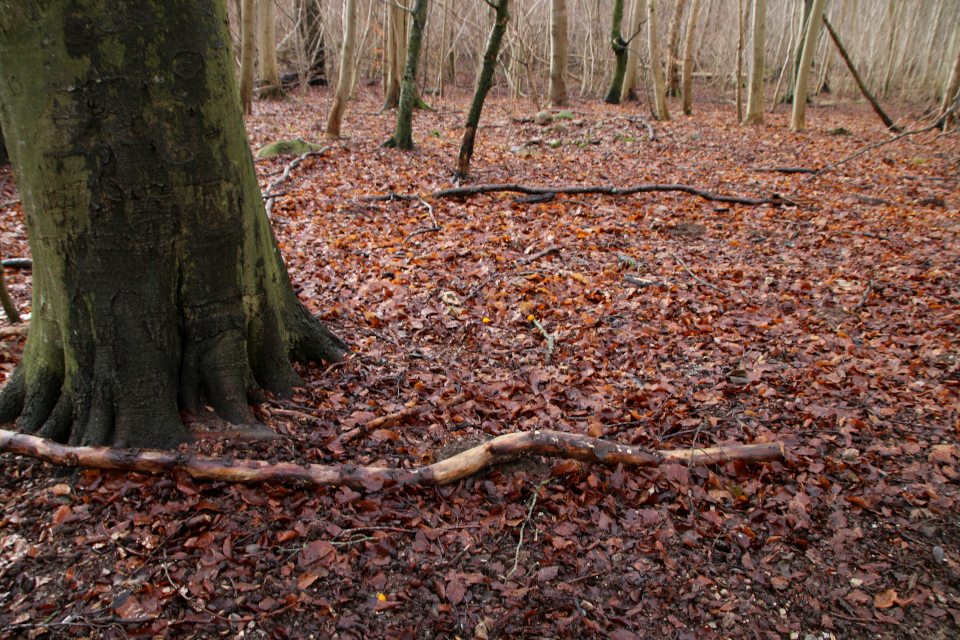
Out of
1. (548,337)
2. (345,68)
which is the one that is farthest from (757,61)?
(548,337)

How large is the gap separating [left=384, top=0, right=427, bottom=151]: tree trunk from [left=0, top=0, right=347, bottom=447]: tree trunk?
772cm

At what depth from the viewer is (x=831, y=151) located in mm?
11336

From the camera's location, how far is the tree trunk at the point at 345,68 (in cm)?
982

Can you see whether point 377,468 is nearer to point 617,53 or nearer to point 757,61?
point 757,61

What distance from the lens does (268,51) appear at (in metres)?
15.6

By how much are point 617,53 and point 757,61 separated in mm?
5838

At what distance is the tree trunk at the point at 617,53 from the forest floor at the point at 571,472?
13203mm

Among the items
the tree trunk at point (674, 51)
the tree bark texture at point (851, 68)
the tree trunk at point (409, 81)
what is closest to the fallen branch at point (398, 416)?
the tree trunk at point (409, 81)

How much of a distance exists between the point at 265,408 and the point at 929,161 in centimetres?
1265

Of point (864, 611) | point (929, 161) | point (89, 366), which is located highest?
point (929, 161)

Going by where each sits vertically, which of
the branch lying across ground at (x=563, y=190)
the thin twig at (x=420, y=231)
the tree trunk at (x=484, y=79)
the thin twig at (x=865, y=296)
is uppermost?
the tree trunk at (x=484, y=79)

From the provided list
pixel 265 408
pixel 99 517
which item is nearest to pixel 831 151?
pixel 265 408

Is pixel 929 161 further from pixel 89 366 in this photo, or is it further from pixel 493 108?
pixel 89 366

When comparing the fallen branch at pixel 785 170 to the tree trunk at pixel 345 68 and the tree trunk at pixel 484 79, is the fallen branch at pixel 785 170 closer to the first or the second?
the tree trunk at pixel 484 79
